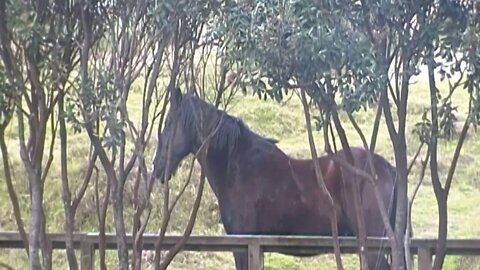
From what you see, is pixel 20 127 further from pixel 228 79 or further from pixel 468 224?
pixel 468 224

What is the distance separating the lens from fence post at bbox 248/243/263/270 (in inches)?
190

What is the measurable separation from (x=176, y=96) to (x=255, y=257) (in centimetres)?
106

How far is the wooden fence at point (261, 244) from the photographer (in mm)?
4621

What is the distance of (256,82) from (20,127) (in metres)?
1.33

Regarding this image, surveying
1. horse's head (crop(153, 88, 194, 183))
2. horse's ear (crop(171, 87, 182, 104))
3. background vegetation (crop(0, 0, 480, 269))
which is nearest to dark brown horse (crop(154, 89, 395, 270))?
horse's head (crop(153, 88, 194, 183))

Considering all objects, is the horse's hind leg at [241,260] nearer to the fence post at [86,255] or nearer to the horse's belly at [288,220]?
the horse's belly at [288,220]

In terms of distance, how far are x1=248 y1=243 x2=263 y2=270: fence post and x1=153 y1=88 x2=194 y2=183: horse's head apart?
672 mm

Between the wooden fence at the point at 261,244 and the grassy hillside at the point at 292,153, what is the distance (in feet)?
9.13

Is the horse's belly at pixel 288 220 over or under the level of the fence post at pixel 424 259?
over

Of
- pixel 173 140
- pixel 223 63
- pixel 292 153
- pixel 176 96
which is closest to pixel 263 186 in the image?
pixel 173 140

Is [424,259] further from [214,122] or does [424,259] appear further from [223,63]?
[223,63]

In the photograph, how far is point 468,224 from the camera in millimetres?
8844

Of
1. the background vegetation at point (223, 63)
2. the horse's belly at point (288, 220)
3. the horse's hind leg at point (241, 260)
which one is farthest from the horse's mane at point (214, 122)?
the horse's hind leg at point (241, 260)

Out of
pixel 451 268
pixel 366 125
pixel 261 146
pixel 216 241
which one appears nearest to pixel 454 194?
pixel 366 125
